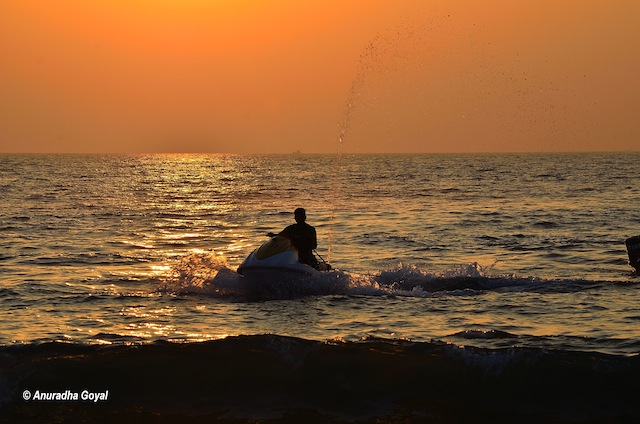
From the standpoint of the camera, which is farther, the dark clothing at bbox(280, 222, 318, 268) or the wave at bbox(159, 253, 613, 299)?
the dark clothing at bbox(280, 222, 318, 268)

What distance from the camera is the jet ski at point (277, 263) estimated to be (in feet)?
63.6

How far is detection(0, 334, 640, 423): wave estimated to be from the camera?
478 inches

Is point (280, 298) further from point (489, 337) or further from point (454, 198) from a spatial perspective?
point (454, 198)

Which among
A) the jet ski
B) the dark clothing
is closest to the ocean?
the jet ski

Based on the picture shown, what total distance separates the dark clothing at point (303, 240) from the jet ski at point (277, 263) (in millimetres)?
183

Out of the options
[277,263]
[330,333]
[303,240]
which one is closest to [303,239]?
[303,240]

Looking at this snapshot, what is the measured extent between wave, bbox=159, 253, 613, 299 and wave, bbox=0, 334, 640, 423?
496 cm

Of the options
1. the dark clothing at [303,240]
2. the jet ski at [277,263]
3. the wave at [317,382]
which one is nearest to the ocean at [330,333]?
the wave at [317,382]

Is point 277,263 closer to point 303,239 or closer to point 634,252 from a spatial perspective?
point 303,239

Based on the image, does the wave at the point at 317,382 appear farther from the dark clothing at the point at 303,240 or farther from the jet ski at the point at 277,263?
the dark clothing at the point at 303,240

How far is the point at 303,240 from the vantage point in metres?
20.1

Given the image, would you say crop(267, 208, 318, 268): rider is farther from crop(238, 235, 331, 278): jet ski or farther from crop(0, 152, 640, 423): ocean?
crop(0, 152, 640, 423): ocean

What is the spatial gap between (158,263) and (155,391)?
498 inches

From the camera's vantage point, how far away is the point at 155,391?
13.1 metres
